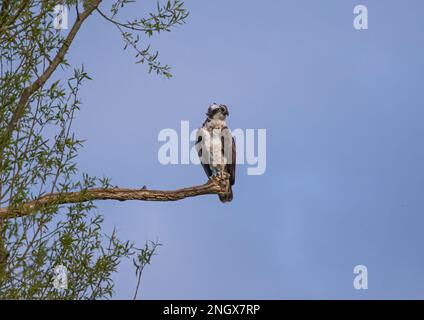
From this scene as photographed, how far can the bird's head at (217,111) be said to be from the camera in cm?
1934

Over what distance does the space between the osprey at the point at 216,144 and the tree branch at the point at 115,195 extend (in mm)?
534

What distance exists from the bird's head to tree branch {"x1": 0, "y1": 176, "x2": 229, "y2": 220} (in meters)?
1.51

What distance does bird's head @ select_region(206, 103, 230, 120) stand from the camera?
1934cm

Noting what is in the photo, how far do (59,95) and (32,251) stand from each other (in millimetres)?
2097

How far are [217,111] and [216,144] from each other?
0.72 meters

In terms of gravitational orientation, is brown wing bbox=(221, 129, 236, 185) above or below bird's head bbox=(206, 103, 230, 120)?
below

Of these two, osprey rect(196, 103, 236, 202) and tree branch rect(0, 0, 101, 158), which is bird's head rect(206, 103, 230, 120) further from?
tree branch rect(0, 0, 101, 158)

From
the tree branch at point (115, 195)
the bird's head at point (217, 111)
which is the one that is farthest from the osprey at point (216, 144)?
the tree branch at point (115, 195)

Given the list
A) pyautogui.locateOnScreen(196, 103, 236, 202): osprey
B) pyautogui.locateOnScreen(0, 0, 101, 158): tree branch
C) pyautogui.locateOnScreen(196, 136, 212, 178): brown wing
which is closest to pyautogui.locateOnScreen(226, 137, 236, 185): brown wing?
pyautogui.locateOnScreen(196, 103, 236, 202): osprey

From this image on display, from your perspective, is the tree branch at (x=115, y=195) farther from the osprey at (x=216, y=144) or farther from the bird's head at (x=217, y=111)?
the bird's head at (x=217, y=111)

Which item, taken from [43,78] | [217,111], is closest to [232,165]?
[217,111]
